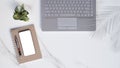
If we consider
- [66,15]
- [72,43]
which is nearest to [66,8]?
[66,15]

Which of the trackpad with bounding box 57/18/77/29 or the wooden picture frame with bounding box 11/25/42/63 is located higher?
the trackpad with bounding box 57/18/77/29

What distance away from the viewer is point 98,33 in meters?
1.03

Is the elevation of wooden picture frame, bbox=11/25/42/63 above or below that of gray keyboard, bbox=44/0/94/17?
below

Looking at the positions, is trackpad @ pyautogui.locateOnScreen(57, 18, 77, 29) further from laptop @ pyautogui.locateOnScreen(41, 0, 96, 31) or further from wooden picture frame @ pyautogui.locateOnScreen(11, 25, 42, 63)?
Answer: wooden picture frame @ pyautogui.locateOnScreen(11, 25, 42, 63)

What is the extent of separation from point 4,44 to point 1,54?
4cm

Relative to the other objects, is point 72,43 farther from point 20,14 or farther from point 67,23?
point 20,14

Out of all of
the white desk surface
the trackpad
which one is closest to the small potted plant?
the white desk surface

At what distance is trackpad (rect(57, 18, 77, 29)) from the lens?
1023mm

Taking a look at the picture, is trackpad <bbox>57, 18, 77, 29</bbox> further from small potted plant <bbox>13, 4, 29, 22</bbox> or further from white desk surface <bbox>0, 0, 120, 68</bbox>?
small potted plant <bbox>13, 4, 29, 22</bbox>

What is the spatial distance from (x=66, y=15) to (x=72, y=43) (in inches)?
4.5

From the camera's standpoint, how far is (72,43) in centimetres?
103

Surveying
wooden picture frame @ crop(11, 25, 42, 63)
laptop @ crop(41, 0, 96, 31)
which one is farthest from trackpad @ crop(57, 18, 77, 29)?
wooden picture frame @ crop(11, 25, 42, 63)

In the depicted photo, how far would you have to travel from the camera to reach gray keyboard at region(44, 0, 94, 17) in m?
1.02

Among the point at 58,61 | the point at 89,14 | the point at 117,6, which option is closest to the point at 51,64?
the point at 58,61
